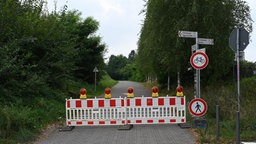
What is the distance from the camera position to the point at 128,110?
41.2ft

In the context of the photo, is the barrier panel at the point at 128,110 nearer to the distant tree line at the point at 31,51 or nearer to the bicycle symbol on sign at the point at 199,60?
the bicycle symbol on sign at the point at 199,60

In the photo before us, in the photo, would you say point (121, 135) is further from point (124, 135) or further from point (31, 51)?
Result: point (31, 51)

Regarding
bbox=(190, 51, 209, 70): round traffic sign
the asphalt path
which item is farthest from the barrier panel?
bbox=(190, 51, 209, 70): round traffic sign

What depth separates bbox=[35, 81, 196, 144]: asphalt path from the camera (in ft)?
32.7

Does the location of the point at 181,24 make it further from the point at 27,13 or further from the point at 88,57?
the point at 88,57

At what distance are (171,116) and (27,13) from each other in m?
8.64

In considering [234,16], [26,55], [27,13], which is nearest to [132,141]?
[26,55]

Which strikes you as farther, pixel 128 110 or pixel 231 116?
pixel 128 110

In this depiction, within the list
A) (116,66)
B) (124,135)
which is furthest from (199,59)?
(116,66)

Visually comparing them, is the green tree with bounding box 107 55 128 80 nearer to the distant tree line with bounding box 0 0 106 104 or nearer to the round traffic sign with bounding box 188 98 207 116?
the distant tree line with bounding box 0 0 106 104

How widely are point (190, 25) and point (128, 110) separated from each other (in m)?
7.83

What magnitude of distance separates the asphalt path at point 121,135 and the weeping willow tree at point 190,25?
7.50 metres

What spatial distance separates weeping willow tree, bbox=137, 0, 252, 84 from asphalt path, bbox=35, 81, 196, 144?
24.6 feet

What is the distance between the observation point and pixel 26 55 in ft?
48.7
